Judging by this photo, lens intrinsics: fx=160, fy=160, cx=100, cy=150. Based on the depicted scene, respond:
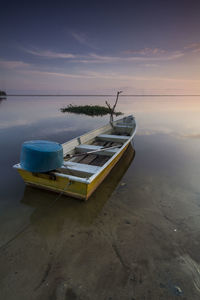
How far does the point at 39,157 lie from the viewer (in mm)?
3625

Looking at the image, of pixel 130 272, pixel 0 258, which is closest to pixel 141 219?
pixel 130 272

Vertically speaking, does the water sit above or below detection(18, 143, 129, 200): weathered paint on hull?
below

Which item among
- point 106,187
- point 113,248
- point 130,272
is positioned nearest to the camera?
point 130,272

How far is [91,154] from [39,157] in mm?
3114

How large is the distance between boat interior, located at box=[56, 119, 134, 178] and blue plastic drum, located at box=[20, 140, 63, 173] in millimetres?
827

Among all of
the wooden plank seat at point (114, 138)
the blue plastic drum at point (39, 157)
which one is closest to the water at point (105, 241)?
the blue plastic drum at point (39, 157)

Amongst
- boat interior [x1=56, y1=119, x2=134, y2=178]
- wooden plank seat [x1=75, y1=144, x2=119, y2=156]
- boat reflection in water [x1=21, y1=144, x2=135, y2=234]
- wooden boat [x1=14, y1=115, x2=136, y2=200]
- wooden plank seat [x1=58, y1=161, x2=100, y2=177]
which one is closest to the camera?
boat reflection in water [x1=21, y1=144, x2=135, y2=234]

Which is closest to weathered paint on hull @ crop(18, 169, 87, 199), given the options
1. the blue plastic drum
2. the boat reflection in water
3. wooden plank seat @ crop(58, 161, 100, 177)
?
the boat reflection in water

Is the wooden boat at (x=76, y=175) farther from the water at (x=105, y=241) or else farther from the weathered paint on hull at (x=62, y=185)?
the water at (x=105, y=241)

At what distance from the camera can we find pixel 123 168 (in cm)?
687

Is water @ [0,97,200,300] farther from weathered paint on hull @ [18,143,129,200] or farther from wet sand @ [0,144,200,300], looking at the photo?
weathered paint on hull @ [18,143,129,200]

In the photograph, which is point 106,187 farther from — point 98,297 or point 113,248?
point 98,297

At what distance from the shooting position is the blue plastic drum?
363 centimetres

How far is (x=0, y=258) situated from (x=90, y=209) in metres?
2.09
